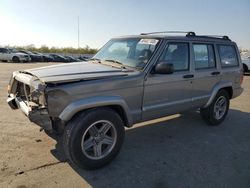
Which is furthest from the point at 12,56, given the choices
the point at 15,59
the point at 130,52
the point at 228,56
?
the point at 130,52

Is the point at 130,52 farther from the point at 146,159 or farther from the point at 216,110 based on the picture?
the point at 216,110

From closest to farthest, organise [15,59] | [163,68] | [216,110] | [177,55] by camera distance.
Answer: [163,68] < [177,55] < [216,110] < [15,59]

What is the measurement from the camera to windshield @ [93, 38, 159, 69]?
452cm

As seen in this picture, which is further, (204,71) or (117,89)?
(204,71)

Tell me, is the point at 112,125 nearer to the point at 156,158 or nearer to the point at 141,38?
the point at 156,158

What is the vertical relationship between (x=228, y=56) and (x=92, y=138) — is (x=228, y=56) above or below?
above

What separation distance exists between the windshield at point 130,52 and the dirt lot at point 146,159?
1.50 m

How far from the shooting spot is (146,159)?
430 cm

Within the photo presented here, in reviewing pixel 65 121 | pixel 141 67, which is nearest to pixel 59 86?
pixel 65 121

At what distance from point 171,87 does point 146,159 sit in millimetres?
1342

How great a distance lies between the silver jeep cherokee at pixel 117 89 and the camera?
3.60 meters

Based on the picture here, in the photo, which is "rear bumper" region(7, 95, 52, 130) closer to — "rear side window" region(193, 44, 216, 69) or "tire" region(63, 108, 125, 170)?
"tire" region(63, 108, 125, 170)

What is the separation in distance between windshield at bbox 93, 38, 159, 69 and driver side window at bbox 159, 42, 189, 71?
0.25m

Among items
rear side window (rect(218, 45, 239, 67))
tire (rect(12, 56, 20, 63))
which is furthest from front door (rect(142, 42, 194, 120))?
tire (rect(12, 56, 20, 63))
